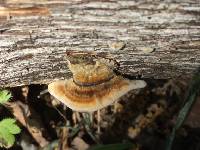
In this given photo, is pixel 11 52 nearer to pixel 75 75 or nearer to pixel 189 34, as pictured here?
pixel 75 75

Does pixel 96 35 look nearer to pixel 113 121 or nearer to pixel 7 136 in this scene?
pixel 7 136

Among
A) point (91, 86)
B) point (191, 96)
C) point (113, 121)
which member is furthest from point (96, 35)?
point (113, 121)

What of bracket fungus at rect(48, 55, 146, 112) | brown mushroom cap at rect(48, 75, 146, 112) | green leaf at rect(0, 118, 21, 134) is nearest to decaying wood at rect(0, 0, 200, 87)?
bracket fungus at rect(48, 55, 146, 112)

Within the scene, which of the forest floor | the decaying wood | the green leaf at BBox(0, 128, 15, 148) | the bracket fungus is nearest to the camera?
the decaying wood

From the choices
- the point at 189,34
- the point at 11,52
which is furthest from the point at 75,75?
the point at 189,34

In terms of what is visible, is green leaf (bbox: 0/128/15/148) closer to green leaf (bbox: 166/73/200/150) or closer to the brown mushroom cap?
the brown mushroom cap

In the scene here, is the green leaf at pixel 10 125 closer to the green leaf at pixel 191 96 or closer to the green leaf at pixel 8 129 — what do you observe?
the green leaf at pixel 8 129
